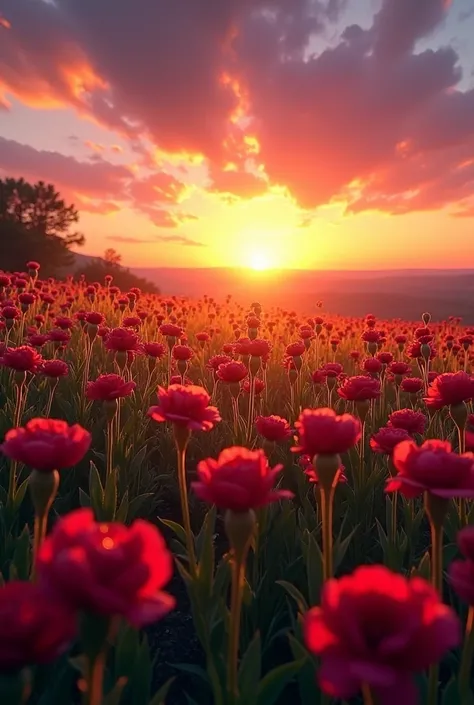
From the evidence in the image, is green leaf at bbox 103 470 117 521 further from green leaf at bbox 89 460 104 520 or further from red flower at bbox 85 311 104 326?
red flower at bbox 85 311 104 326

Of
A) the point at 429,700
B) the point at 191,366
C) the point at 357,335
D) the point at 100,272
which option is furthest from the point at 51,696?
the point at 100,272

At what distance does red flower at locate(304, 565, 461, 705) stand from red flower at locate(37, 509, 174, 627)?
22 centimetres

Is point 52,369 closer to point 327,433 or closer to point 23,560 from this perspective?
point 23,560

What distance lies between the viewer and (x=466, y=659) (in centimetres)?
110

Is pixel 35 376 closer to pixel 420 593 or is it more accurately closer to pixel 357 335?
pixel 420 593

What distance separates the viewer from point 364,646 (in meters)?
0.68

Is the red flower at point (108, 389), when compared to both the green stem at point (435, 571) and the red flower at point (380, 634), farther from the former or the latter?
the red flower at point (380, 634)

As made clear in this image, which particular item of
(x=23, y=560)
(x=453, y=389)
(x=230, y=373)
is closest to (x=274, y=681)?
(x=23, y=560)

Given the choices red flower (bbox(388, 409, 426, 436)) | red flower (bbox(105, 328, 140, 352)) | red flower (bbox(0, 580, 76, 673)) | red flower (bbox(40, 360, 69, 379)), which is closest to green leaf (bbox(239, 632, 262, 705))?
red flower (bbox(0, 580, 76, 673))

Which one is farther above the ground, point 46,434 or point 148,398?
point 46,434

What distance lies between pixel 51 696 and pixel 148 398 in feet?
8.84

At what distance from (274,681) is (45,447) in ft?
2.64

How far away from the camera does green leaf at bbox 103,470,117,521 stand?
7.39 ft

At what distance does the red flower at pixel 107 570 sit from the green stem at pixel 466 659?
0.58m
